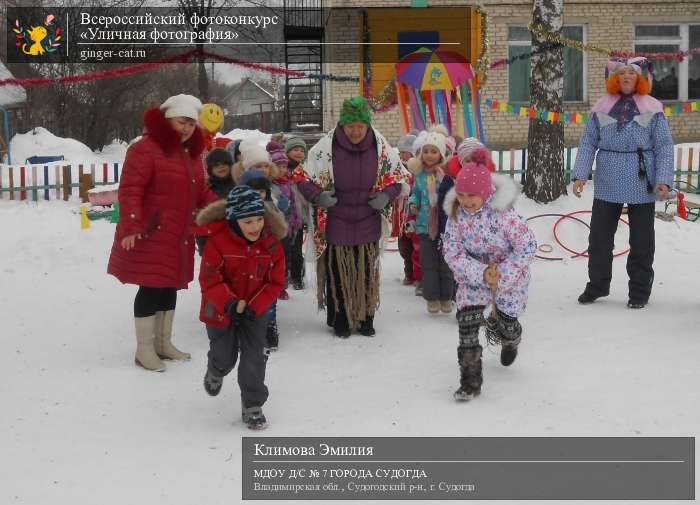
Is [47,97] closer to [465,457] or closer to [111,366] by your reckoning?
[111,366]

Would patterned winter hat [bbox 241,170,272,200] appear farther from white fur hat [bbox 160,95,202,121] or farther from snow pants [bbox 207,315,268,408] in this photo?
snow pants [bbox 207,315,268,408]

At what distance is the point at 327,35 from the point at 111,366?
1475 centimetres

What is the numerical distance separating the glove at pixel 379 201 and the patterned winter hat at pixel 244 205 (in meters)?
2.02

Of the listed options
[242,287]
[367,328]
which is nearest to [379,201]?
[367,328]

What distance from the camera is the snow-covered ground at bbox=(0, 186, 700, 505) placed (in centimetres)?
387

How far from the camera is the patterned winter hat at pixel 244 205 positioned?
4.07 metres

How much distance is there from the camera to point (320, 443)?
4.04 m

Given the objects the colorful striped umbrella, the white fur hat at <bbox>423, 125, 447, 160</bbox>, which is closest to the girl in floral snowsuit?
the white fur hat at <bbox>423, 125, 447, 160</bbox>

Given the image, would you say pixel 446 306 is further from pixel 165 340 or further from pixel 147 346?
pixel 147 346

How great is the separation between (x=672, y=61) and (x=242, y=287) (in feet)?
55.6

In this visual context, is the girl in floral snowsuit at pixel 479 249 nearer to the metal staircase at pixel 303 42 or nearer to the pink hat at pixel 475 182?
the pink hat at pixel 475 182
